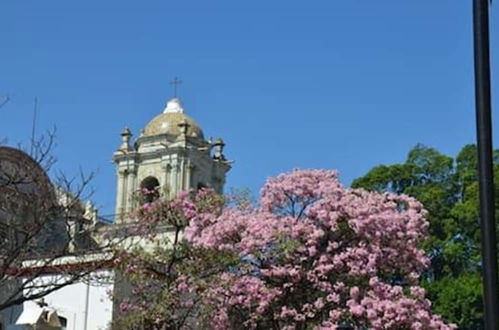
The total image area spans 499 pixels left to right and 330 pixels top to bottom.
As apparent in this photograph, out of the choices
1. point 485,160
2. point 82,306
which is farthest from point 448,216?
point 485,160

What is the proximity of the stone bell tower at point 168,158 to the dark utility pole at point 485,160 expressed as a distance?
43469mm

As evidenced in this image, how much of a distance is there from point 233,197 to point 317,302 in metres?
3.40

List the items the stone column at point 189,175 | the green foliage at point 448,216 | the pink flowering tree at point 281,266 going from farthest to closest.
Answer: the stone column at point 189,175 < the green foliage at point 448,216 < the pink flowering tree at point 281,266

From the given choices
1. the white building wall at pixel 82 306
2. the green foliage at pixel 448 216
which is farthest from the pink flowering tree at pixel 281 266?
the green foliage at pixel 448 216

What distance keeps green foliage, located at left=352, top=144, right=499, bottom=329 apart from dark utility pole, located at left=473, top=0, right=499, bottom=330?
26.3m

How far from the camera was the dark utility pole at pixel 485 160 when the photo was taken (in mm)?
4910

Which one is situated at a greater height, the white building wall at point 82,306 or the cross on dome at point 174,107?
the cross on dome at point 174,107

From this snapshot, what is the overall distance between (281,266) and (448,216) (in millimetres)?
16991

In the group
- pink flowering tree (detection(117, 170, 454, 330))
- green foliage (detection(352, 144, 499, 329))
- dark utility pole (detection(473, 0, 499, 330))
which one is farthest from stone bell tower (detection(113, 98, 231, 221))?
dark utility pole (detection(473, 0, 499, 330))

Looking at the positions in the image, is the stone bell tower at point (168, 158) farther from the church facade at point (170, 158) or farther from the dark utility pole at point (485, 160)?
the dark utility pole at point (485, 160)

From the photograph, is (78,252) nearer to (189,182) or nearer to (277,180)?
(277,180)

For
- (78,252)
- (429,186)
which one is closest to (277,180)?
(78,252)

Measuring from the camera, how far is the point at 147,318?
17375 millimetres

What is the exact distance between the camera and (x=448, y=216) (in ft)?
114
